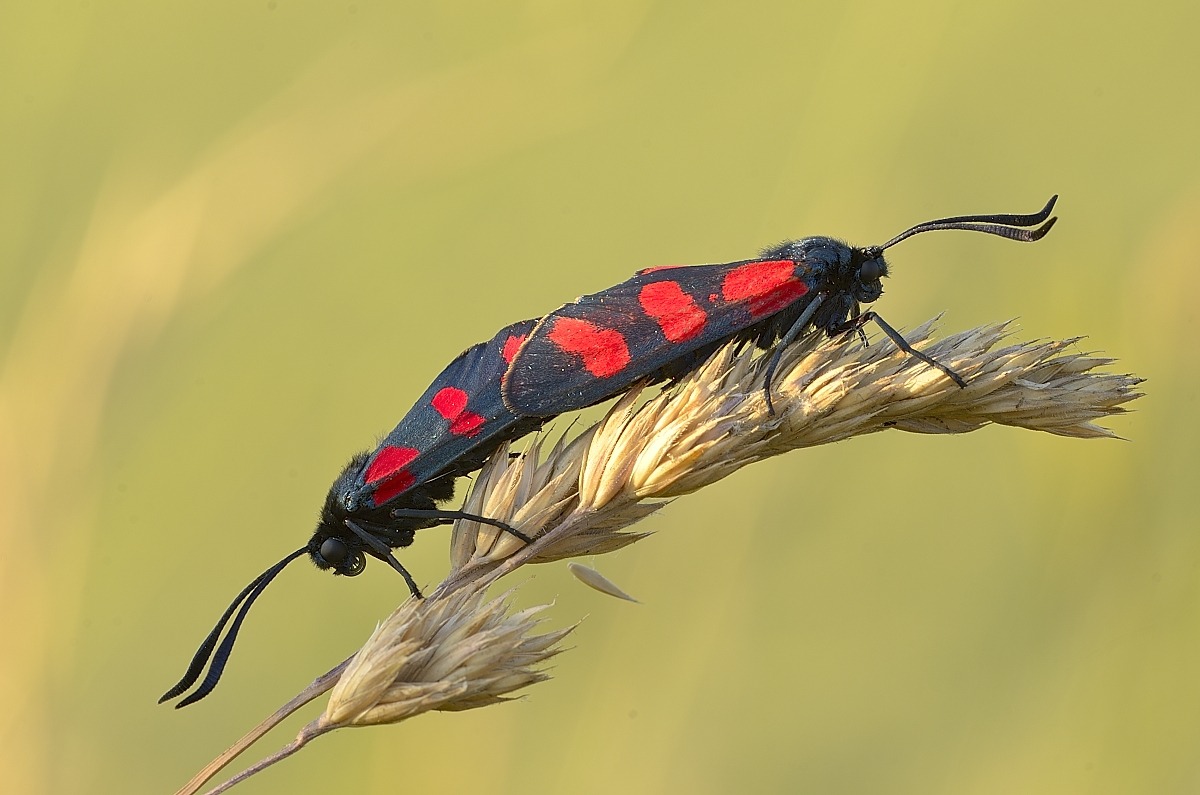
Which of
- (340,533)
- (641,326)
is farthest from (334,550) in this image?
(641,326)

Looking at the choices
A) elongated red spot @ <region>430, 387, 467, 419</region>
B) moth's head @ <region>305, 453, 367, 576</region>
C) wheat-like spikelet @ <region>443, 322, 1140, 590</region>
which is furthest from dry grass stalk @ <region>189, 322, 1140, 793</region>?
moth's head @ <region>305, 453, 367, 576</region>

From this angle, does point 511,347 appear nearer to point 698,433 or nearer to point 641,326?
point 641,326

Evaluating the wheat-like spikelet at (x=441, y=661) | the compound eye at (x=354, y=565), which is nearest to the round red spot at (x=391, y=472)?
the compound eye at (x=354, y=565)

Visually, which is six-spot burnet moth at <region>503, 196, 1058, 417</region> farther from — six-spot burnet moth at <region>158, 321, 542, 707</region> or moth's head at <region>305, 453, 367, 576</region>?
moth's head at <region>305, 453, 367, 576</region>

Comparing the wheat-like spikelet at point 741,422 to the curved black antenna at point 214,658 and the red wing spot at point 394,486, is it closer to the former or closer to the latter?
the red wing spot at point 394,486

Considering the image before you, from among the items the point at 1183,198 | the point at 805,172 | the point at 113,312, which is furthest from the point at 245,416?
the point at 1183,198
